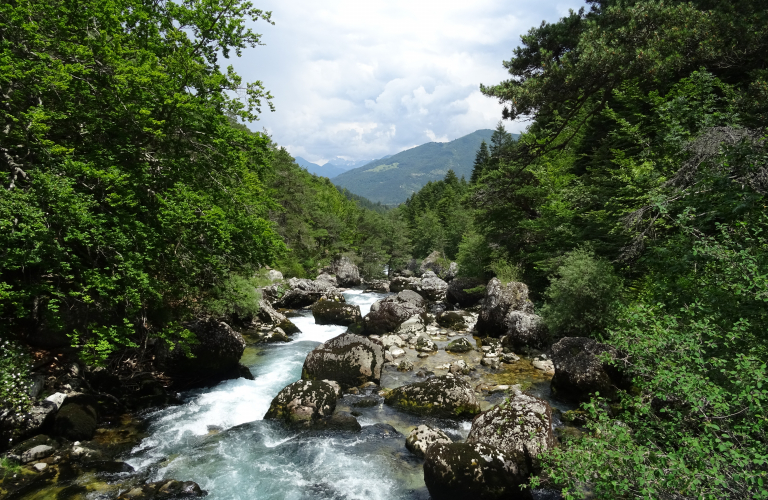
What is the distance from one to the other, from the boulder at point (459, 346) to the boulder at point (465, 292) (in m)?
8.88

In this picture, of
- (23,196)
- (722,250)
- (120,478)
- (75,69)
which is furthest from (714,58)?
(120,478)

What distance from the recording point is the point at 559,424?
11.0 metres

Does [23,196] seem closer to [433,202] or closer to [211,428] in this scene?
[211,428]

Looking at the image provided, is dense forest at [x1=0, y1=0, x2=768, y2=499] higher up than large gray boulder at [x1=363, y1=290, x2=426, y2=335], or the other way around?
dense forest at [x1=0, y1=0, x2=768, y2=499]

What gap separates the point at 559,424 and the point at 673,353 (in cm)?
707

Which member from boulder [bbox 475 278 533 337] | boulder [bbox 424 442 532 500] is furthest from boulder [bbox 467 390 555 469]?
boulder [bbox 475 278 533 337]

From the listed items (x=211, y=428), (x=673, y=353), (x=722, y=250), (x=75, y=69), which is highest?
(x=75, y=69)

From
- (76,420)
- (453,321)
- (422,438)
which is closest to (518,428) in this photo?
(422,438)

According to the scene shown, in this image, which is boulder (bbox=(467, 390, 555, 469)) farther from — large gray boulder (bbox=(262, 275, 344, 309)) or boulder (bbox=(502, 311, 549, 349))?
large gray boulder (bbox=(262, 275, 344, 309))

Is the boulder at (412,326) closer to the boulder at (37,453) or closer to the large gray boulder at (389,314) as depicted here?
the large gray boulder at (389,314)

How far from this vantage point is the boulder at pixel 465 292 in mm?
28531

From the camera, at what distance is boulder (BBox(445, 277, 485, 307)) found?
28.5 m

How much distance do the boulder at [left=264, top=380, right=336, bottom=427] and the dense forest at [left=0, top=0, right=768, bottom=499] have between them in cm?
361

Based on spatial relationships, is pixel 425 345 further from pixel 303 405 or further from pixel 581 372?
pixel 303 405
